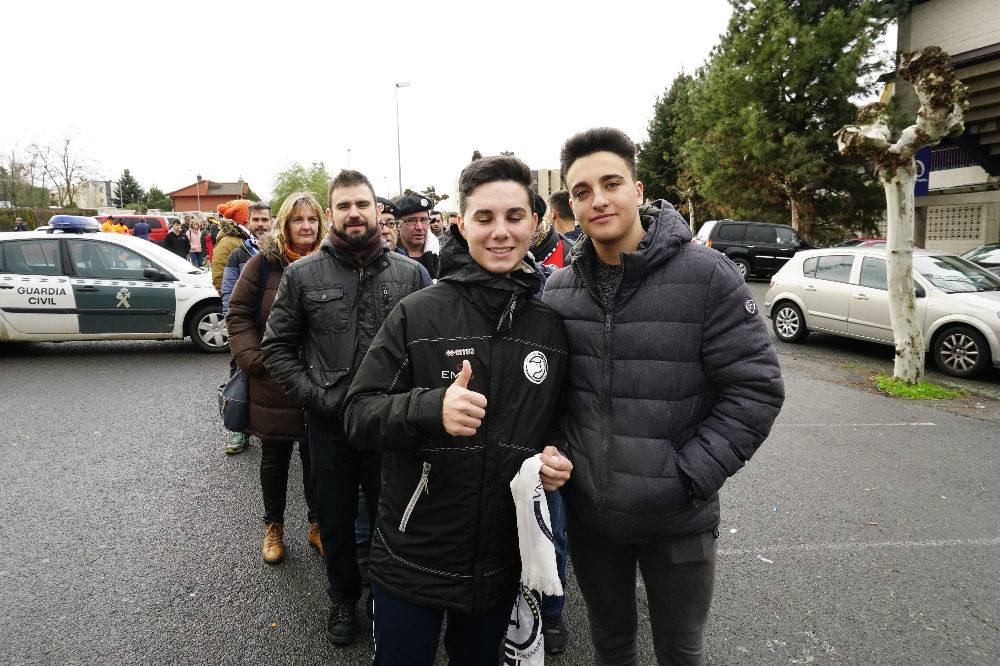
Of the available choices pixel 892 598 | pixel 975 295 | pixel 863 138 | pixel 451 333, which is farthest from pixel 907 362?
Result: pixel 451 333

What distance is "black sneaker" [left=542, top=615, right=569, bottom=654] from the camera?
2.79 metres

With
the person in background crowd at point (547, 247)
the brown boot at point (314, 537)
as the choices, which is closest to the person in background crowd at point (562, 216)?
the person in background crowd at point (547, 247)

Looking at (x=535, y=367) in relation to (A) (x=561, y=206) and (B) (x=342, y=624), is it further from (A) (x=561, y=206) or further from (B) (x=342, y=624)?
(A) (x=561, y=206)

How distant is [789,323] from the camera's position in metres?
10.4

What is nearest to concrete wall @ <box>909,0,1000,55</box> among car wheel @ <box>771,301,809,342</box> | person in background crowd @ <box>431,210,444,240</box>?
car wheel @ <box>771,301,809,342</box>

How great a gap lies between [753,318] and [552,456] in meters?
0.72

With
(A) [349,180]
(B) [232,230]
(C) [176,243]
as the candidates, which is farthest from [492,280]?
(C) [176,243]

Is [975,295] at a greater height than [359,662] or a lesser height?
greater

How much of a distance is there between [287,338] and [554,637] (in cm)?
188

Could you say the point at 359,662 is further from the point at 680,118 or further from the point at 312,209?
the point at 680,118

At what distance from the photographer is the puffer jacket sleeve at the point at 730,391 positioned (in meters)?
1.74

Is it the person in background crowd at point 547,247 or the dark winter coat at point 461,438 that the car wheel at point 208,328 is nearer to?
the person in background crowd at point 547,247

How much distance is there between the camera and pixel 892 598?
3180 mm

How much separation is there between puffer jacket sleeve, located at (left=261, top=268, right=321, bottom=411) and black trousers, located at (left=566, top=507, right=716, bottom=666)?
1.51 metres
